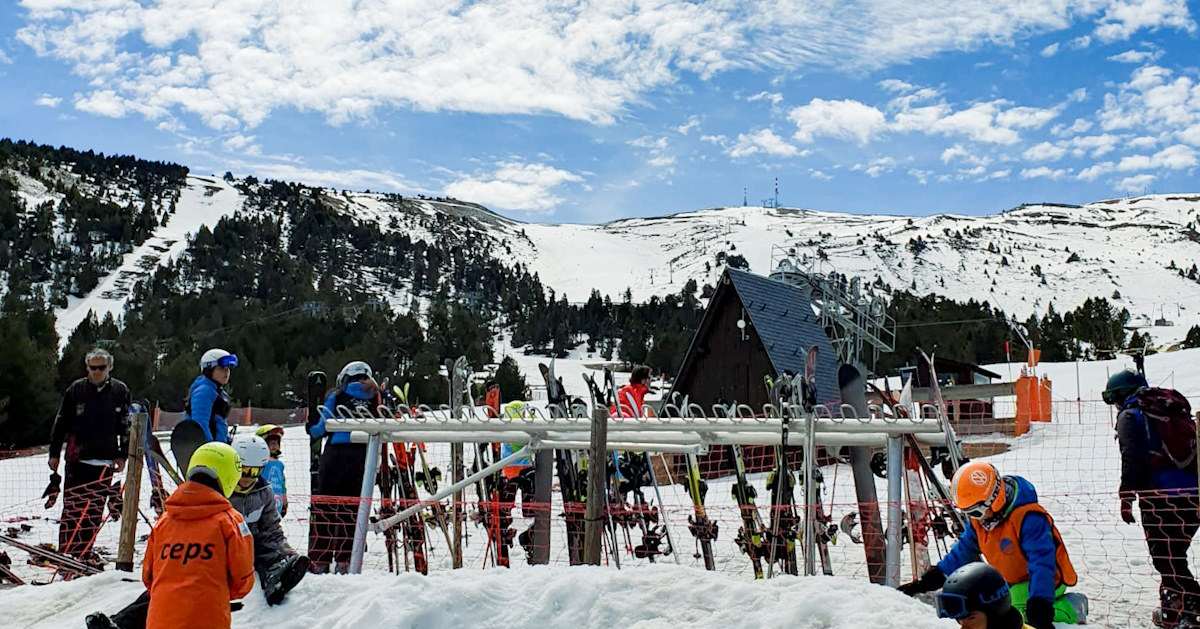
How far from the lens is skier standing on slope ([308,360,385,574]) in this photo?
731 centimetres

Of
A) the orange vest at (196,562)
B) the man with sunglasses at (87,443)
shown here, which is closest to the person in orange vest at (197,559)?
the orange vest at (196,562)

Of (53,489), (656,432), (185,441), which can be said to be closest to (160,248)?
(53,489)

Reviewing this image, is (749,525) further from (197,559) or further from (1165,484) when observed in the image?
(197,559)

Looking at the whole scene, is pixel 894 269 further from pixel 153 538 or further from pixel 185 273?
pixel 153 538

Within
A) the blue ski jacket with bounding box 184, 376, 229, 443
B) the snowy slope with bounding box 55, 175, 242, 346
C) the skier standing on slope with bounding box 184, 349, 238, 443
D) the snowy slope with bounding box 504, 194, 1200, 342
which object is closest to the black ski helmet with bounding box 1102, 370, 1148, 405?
the skier standing on slope with bounding box 184, 349, 238, 443

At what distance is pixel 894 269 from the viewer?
381 feet

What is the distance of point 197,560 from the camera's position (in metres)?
4.24

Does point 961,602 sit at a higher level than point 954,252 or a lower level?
lower

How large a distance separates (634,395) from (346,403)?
268cm

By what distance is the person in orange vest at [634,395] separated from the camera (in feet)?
25.9

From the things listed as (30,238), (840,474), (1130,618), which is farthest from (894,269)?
(1130,618)

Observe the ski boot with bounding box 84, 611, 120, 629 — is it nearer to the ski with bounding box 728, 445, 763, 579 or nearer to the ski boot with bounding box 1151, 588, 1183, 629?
the ski with bounding box 728, 445, 763, 579

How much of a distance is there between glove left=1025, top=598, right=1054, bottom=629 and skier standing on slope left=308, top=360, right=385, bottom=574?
4920 millimetres

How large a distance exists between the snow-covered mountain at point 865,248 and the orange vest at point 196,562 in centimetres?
6162
